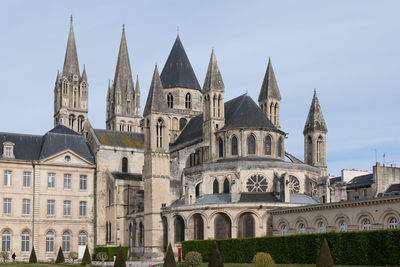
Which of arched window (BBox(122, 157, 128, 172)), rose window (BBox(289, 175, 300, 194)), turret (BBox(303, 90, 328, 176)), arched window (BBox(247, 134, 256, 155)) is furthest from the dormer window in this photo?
turret (BBox(303, 90, 328, 176))

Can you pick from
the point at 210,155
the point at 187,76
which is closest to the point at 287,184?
the point at 210,155

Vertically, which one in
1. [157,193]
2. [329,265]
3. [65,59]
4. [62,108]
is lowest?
[329,265]

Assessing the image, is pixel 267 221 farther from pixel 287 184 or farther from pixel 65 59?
pixel 65 59

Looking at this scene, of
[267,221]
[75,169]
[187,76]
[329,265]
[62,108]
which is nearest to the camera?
[329,265]

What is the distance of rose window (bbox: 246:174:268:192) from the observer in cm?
6431

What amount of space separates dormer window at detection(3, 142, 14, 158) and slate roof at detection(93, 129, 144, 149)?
35.0 ft

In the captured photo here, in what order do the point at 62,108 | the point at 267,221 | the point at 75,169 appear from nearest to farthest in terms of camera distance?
1. the point at 267,221
2. the point at 75,169
3. the point at 62,108

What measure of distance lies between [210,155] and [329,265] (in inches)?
1606

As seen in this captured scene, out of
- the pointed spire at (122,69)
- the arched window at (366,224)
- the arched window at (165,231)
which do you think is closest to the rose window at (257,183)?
the arched window at (165,231)

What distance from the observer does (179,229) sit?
211ft

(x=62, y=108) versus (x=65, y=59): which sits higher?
(x=65, y=59)

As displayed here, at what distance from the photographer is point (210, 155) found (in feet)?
231

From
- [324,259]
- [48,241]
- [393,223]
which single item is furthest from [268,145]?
[324,259]

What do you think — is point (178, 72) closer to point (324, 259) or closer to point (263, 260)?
point (263, 260)
